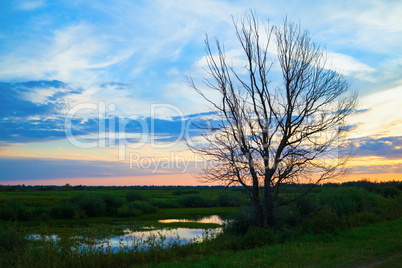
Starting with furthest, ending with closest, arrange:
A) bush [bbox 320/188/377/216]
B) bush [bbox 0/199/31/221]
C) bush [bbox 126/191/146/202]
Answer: bush [bbox 126/191/146/202]
bush [bbox 0/199/31/221]
bush [bbox 320/188/377/216]

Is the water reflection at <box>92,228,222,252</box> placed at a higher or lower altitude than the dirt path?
lower

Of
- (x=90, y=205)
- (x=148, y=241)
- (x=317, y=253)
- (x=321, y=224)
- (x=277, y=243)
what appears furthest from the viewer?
(x=90, y=205)

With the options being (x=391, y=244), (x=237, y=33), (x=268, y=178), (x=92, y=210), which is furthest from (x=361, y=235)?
(x=92, y=210)

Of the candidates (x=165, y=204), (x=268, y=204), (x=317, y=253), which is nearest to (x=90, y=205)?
(x=165, y=204)

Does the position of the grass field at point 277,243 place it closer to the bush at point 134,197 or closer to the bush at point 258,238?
the bush at point 258,238

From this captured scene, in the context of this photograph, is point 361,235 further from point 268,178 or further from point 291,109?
point 291,109

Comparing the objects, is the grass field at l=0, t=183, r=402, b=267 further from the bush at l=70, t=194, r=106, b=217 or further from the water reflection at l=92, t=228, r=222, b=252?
the bush at l=70, t=194, r=106, b=217

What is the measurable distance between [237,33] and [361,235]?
1135cm

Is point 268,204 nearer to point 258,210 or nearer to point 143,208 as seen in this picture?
point 258,210

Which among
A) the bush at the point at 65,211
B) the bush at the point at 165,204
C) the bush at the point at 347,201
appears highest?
the bush at the point at 347,201

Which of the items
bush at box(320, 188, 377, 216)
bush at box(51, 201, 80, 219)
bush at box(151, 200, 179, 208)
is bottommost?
bush at box(151, 200, 179, 208)

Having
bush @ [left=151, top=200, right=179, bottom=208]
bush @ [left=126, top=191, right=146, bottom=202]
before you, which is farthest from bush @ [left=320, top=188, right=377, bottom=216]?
bush @ [left=126, top=191, right=146, bottom=202]

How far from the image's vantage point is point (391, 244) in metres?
10.8

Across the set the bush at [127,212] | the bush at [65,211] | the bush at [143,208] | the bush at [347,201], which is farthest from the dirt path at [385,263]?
the bush at [143,208]
